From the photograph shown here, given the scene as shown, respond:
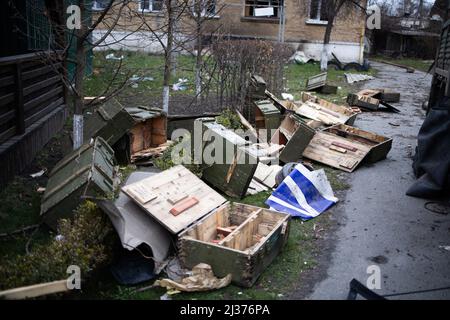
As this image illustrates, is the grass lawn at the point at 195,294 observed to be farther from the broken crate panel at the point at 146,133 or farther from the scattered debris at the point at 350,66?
the scattered debris at the point at 350,66

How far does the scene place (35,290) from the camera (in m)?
3.09

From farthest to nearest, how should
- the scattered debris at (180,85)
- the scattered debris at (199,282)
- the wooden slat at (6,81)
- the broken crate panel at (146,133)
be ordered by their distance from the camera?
the scattered debris at (180,85), the broken crate panel at (146,133), the wooden slat at (6,81), the scattered debris at (199,282)

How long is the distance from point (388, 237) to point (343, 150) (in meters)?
2.71

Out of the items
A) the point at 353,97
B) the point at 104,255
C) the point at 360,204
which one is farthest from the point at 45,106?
the point at 353,97

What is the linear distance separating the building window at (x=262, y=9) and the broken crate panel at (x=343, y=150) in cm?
1519

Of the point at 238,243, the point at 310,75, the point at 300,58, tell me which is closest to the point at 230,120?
the point at 238,243

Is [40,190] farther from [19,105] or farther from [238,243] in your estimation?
[238,243]

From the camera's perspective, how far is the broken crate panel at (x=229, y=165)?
5648 mm

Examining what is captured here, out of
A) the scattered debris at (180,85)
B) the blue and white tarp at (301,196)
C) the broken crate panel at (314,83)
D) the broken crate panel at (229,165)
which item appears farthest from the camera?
the broken crate panel at (314,83)

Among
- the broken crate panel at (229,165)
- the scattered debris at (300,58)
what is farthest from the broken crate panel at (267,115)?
the scattered debris at (300,58)

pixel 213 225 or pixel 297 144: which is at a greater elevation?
pixel 297 144

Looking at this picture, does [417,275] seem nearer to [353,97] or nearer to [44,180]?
[44,180]

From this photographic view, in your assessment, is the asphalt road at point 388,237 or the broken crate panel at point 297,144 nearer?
the asphalt road at point 388,237

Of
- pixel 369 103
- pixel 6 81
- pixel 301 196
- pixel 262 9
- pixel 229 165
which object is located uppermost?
pixel 262 9
